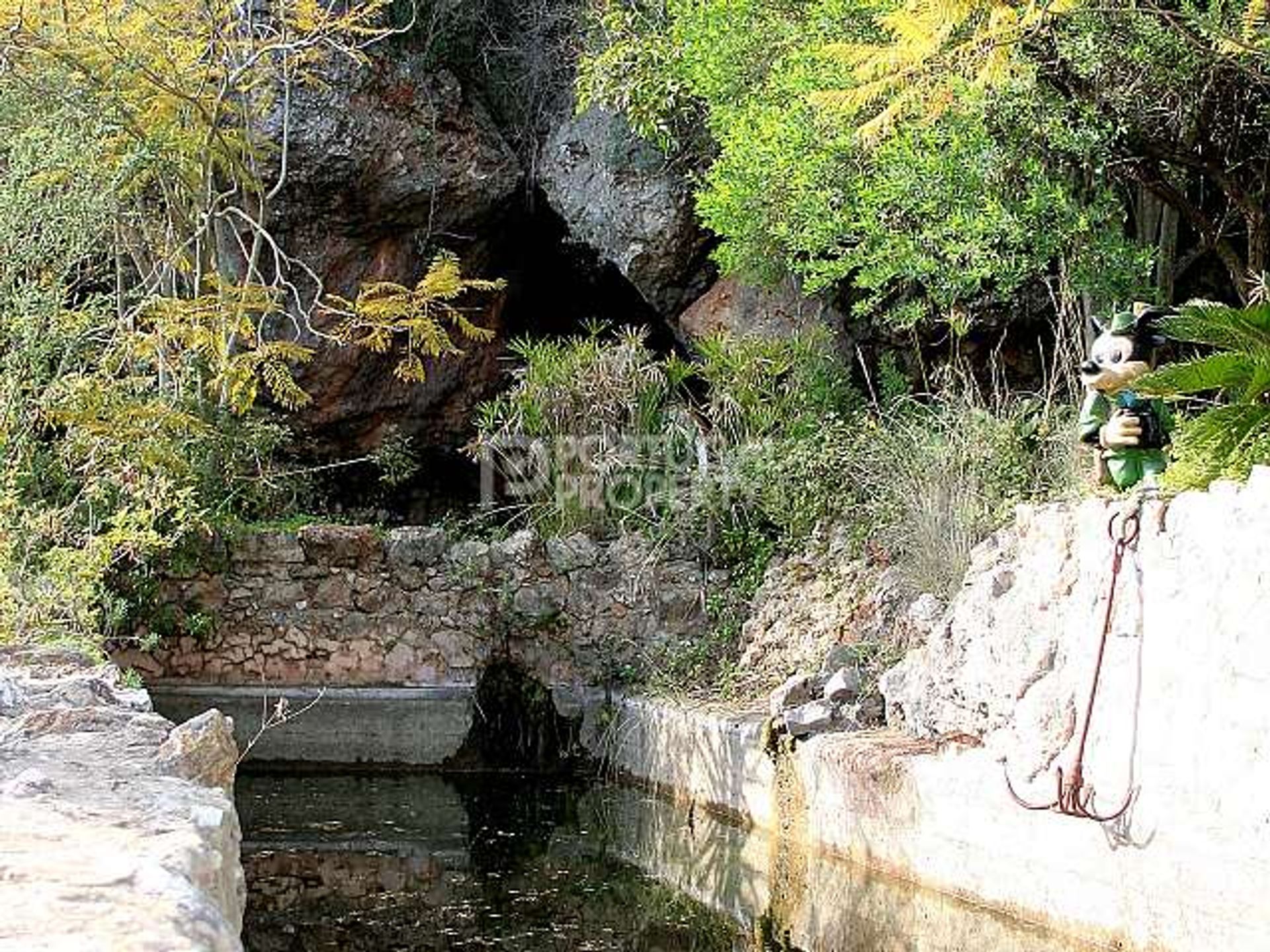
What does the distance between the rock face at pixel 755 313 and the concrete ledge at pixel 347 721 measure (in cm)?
396

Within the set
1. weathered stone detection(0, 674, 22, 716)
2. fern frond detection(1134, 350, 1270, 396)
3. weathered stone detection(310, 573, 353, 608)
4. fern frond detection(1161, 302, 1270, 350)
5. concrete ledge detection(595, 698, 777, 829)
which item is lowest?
concrete ledge detection(595, 698, 777, 829)

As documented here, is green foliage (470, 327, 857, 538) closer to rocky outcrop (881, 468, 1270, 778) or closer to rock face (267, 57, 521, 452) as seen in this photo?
rock face (267, 57, 521, 452)

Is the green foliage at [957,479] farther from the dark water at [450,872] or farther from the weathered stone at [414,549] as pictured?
the weathered stone at [414,549]

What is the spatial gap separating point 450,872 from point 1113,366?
165 inches

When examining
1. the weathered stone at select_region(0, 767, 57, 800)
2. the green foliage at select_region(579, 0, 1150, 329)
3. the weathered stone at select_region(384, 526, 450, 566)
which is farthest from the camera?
the weathered stone at select_region(384, 526, 450, 566)

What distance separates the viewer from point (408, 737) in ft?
37.9

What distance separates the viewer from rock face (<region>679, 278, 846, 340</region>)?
44.6 ft

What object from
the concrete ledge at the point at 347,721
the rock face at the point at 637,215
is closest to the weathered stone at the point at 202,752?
the concrete ledge at the point at 347,721

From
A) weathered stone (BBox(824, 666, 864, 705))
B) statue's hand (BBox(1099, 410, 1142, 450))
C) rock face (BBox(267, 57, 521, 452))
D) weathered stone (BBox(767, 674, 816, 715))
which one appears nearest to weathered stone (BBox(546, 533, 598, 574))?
weathered stone (BBox(767, 674, 816, 715))

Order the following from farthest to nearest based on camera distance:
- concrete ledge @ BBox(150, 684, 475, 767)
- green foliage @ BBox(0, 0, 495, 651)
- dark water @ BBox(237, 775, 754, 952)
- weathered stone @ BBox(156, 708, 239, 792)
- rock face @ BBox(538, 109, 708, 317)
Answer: rock face @ BBox(538, 109, 708, 317)
concrete ledge @ BBox(150, 684, 475, 767)
green foliage @ BBox(0, 0, 495, 651)
dark water @ BBox(237, 775, 754, 952)
weathered stone @ BBox(156, 708, 239, 792)

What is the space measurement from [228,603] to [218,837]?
27.8ft

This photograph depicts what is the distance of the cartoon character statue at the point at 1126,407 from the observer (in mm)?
6797

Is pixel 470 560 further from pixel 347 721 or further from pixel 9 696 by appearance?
pixel 9 696

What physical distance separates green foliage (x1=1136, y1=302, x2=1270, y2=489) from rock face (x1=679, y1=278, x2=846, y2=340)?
20.6 feet
